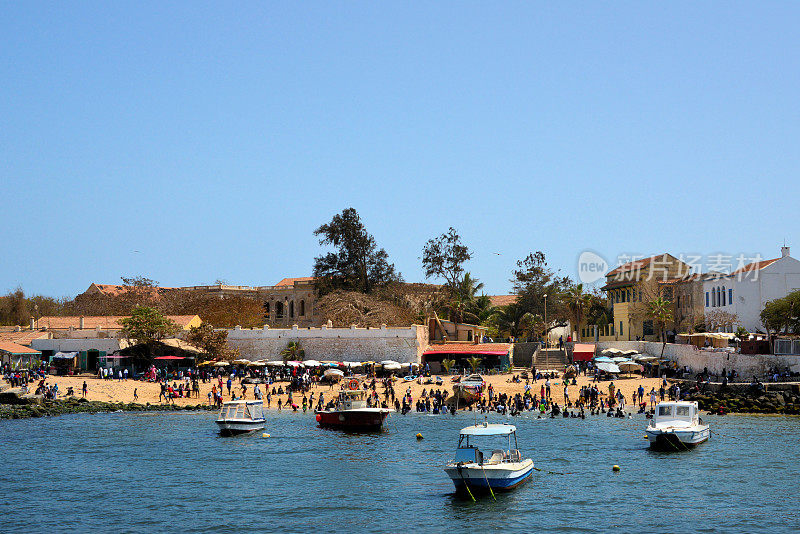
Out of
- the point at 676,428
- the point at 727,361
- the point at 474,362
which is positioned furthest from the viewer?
the point at 474,362

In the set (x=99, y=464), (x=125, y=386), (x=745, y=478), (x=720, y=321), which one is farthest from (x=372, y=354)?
(x=745, y=478)

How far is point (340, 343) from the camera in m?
72.3

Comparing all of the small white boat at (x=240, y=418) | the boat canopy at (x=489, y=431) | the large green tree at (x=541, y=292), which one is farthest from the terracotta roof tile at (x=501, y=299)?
the boat canopy at (x=489, y=431)

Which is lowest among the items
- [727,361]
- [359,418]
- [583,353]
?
[359,418]

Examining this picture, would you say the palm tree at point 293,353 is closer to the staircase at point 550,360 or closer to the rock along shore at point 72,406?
the rock along shore at point 72,406

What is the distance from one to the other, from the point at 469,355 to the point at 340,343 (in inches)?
433

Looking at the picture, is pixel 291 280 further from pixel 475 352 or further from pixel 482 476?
pixel 482 476

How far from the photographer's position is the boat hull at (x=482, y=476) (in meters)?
29.3

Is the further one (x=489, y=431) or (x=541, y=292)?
(x=541, y=292)

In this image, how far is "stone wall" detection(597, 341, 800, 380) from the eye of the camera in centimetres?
5847

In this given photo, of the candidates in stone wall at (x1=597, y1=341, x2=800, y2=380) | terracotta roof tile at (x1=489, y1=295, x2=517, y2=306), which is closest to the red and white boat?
stone wall at (x1=597, y1=341, x2=800, y2=380)

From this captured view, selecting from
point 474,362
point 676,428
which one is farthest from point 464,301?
point 676,428

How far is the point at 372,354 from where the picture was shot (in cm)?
7194

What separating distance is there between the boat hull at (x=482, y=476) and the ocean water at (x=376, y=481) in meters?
0.46
